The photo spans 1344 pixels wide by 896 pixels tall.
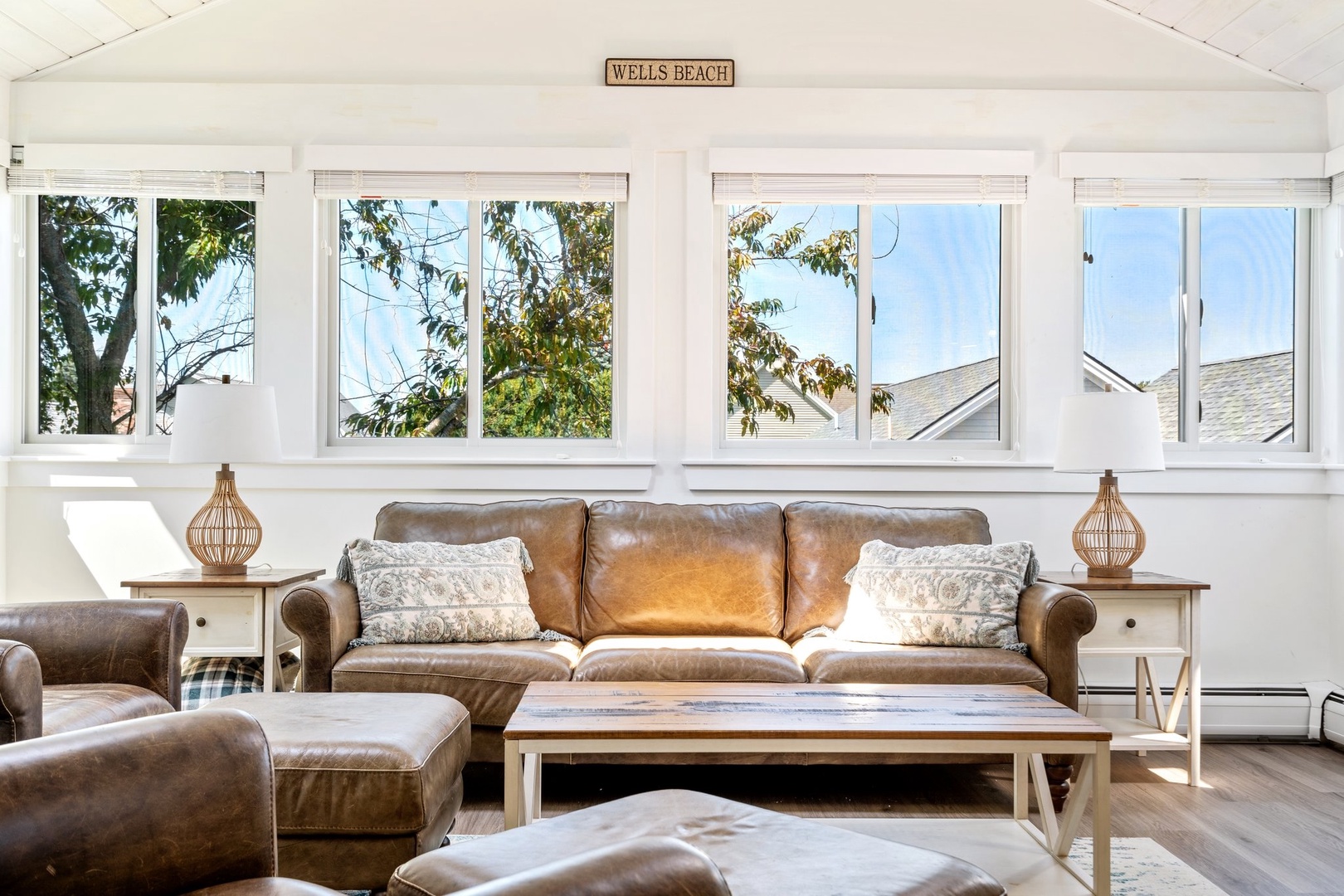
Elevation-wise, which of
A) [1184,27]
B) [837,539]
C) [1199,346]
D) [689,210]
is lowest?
[837,539]

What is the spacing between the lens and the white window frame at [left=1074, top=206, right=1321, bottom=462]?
4250mm

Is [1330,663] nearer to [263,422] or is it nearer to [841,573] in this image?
[841,573]

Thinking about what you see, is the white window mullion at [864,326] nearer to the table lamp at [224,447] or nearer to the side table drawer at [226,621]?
the table lamp at [224,447]

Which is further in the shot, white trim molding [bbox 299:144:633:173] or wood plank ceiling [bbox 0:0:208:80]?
white trim molding [bbox 299:144:633:173]

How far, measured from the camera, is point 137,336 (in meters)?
4.23

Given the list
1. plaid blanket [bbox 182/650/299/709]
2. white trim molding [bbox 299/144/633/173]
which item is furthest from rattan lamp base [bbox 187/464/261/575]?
white trim molding [bbox 299/144/633/173]

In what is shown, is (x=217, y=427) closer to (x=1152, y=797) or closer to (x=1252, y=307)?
(x=1152, y=797)

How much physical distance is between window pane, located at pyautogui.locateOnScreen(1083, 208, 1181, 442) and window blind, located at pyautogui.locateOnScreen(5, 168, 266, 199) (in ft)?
11.4

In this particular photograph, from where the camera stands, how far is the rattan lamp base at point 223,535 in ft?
11.7

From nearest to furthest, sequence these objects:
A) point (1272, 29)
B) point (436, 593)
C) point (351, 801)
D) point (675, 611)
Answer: point (351, 801), point (436, 593), point (675, 611), point (1272, 29)

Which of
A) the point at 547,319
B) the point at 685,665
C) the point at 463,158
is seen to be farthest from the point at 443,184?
the point at 685,665

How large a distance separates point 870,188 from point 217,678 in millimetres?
3088

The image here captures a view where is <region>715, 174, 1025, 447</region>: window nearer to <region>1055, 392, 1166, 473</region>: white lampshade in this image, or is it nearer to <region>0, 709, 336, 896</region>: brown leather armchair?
<region>1055, 392, 1166, 473</region>: white lampshade

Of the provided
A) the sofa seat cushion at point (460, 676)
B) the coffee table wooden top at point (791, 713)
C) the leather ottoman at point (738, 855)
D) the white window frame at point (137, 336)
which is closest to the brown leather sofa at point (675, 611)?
the sofa seat cushion at point (460, 676)
